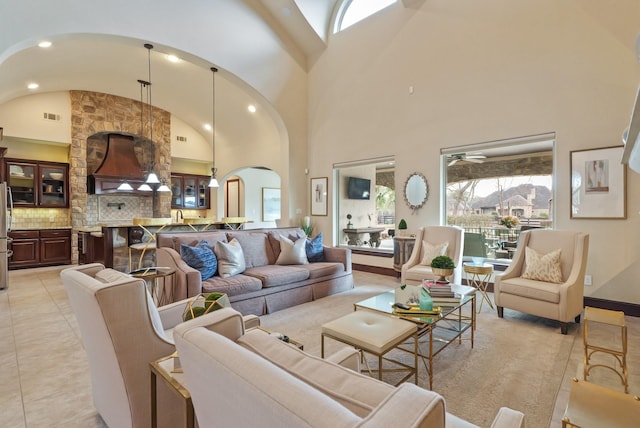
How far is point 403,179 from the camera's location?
5.63 metres

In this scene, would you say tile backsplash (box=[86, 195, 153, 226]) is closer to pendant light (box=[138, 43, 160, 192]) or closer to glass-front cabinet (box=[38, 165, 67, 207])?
glass-front cabinet (box=[38, 165, 67, 207])

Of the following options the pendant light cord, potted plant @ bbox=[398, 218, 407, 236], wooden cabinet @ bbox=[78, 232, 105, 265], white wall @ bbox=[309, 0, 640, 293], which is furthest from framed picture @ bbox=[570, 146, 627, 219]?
wooden cabinet @ bbox=[78, 232, 105, 265]

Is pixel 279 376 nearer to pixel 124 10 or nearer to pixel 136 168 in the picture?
pixel 124 10

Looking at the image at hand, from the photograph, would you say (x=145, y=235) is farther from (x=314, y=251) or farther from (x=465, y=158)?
(x=465, y=158)

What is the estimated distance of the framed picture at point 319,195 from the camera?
6.98 meters

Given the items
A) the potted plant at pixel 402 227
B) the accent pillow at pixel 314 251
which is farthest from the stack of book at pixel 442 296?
the potted plant at pixel 402 227

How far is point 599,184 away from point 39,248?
33.7 ft

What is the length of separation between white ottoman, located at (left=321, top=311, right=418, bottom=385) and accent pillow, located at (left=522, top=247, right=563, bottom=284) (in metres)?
2.21

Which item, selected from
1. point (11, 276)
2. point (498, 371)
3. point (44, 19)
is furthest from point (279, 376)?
point (11, 276)

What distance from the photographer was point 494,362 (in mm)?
2604

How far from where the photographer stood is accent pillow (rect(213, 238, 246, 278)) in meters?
3.74

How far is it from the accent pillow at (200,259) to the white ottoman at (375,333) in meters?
1.92

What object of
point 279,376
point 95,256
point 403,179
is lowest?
point 95,256

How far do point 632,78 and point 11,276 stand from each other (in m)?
10.3
